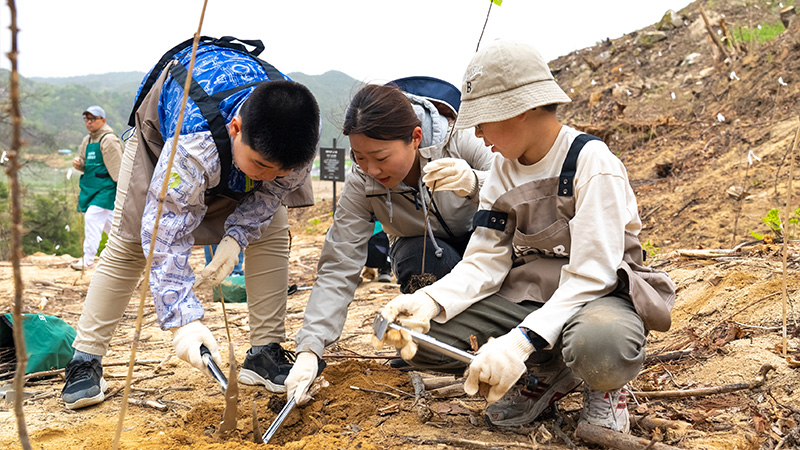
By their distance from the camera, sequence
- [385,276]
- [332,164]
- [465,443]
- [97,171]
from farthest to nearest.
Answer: [332,164] → [97,171] → [385,276] → [465,443]

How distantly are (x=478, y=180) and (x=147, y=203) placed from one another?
126 cm

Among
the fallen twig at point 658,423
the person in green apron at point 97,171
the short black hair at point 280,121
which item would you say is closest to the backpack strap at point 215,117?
the short black hair at point 280,121

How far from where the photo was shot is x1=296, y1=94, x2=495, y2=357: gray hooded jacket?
7.74 feet

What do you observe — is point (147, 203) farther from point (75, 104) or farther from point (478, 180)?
point (75, 104)

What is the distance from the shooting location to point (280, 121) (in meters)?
1.97

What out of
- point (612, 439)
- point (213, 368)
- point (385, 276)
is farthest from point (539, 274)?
point (385, 276)

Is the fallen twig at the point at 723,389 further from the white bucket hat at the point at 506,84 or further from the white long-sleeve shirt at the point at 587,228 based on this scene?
the white bucket hat at the point at 506,84

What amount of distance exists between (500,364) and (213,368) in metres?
0.93

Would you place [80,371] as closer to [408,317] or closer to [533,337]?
[408,317]

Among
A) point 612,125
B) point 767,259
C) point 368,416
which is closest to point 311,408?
point 368,416

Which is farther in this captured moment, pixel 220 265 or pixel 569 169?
pixel 220 265

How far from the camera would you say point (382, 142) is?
2273 millimetres

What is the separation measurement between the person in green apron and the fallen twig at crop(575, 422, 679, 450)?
5.39 metres

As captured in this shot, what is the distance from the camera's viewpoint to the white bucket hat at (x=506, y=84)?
5.96 feet
